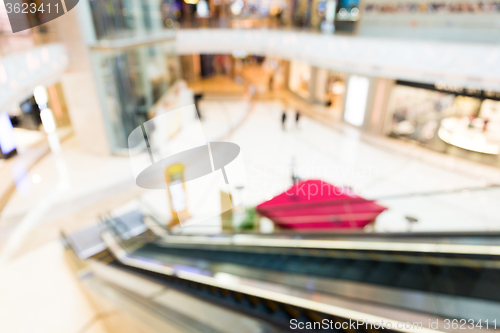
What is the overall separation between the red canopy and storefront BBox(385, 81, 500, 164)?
6121 mm

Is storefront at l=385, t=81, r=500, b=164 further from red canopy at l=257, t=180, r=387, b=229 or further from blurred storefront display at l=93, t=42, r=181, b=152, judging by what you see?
blurred storefront display at l=93, t=42, r=181, b=152

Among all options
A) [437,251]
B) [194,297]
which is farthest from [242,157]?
[437,251]

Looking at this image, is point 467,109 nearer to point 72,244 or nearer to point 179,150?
point 179,150

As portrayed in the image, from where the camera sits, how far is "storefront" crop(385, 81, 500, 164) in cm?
827

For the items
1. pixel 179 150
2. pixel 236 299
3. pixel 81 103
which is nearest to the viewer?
pixel 179 150

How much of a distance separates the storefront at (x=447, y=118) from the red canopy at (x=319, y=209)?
→ 612cm

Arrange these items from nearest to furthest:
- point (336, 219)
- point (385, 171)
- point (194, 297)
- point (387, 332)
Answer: point (387, 332) < point (194, 297) < point (336, 219) < point (385, 171)

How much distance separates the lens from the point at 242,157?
1.04 meters

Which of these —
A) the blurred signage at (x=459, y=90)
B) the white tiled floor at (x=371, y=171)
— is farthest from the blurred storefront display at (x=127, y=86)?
the blurred signage at (x=459, y=90)

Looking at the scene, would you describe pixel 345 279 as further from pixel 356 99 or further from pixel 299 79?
pixel 299 79

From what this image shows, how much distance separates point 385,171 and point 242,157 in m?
8.29

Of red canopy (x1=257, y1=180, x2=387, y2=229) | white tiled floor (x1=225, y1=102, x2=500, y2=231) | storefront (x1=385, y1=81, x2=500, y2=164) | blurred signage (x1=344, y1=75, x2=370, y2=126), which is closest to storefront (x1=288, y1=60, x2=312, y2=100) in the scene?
blurred signage (x1=344, y1=75, x2=370, y2=126)

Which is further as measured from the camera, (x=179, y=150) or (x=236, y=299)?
(x=236, y=299)

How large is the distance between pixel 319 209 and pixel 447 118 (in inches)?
298
